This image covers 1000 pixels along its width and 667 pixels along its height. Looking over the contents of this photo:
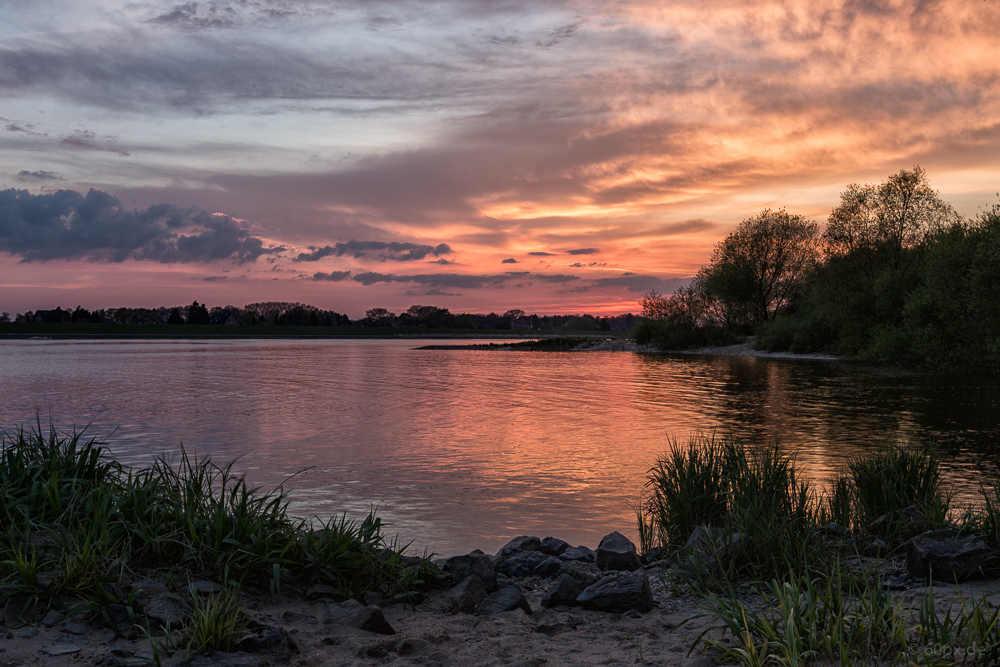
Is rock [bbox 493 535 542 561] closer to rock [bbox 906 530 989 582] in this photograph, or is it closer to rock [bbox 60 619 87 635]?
rock [bbox 906 530 989 582]

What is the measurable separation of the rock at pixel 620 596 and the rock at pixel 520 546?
1776mm

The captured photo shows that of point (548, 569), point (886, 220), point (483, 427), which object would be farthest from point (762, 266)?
point (548, 569)

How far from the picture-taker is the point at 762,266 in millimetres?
75625

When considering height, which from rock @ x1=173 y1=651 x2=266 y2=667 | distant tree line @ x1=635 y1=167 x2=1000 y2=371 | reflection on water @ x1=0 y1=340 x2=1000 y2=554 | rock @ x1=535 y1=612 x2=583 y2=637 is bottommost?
reflection on water @ x1=0 y1=340 x2=1000 y2=554

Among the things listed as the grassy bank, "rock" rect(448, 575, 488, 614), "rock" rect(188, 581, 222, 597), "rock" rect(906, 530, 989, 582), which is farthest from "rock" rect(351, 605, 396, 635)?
"rock" rect(906, 530, 989, 582)

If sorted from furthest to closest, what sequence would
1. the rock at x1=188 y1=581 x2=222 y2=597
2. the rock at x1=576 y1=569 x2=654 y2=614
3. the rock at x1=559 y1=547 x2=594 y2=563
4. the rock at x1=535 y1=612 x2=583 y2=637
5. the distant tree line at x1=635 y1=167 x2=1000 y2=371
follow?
the distant tree line at x1=635 y1=167 x2=1000 y2=371 → the rock at x1=559 y1=547 x2=594 y2=563 → the rock at x1=576 y1=569 x2=654 y2=614 → the rock at x1=535 y1=612 x2=583 y2=637 → the rock at x1=188 y1=581 x2=222 y2=597

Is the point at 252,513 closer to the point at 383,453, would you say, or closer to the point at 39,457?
the point at 39,457

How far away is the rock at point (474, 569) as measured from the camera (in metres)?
6.18

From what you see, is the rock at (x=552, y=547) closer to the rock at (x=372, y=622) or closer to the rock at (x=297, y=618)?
the rock at (x=372, y=622)

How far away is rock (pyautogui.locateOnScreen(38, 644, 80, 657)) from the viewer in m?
4.34

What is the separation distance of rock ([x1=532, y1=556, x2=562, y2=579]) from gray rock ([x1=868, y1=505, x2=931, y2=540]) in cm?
357

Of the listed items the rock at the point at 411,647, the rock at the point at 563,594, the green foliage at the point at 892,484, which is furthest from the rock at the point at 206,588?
the green foliage at the point at 892,484

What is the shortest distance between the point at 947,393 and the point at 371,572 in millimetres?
27438

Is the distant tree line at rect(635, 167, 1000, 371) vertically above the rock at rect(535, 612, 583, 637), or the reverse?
the distant tree line at rect(635, 167, 1000, 371)
